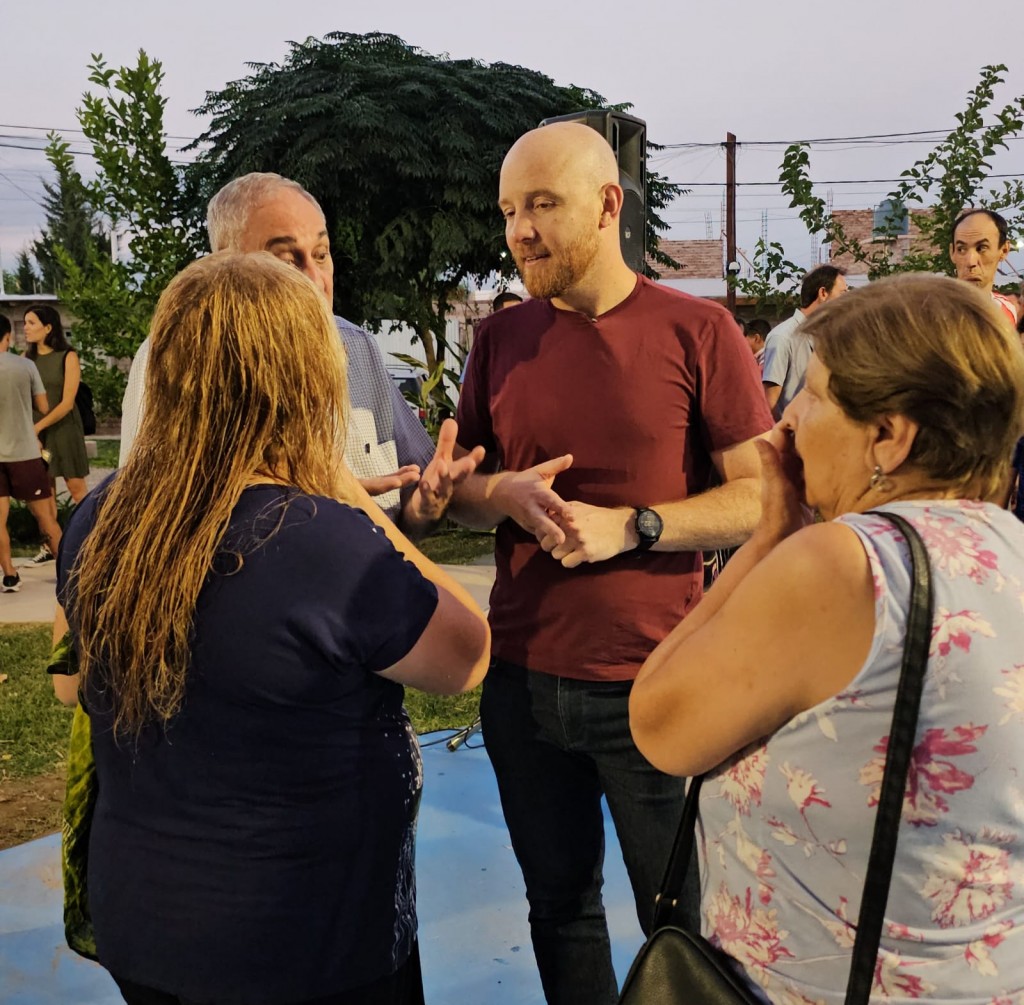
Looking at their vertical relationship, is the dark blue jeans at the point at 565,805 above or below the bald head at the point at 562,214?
below

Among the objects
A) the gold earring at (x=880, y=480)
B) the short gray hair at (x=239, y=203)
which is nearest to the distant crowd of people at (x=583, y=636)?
the gold earring at (x=880, y=480)

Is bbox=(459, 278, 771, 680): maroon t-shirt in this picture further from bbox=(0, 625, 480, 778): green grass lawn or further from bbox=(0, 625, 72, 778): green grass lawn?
bbox=(0, 625, 72, 778): green grass lawn

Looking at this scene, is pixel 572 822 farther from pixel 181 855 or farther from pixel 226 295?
pixel 226 295

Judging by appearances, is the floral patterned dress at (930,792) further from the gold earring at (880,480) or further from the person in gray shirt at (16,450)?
the person in gray shirt at (16,450)

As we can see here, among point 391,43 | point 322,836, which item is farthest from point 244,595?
point 391,43

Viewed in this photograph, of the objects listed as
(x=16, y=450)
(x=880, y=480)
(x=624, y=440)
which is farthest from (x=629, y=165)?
(x=16, y=450)

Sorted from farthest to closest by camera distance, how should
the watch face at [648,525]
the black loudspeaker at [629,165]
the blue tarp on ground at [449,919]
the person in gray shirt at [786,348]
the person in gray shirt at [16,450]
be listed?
the person in gray shirt at [16,450] < the person in gray shirt at [786,348] < the black loudspeaker at [629,165] < the blue tarp on ground at [449,919] < the watch face at [648,525]

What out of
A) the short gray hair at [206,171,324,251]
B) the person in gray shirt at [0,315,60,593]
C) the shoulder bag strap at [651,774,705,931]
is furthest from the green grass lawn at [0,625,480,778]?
the shoulder bag strap at [651,774,705,931]

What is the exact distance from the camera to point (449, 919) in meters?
3.07

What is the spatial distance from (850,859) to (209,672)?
2.70 ft

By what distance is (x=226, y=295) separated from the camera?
1.44 metres

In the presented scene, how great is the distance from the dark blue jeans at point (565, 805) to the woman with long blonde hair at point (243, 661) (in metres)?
0.63

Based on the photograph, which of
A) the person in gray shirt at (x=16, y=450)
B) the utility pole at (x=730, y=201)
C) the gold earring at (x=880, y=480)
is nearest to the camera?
the gold earring at (x=880, y=480)

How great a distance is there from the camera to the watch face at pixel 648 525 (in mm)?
2035
